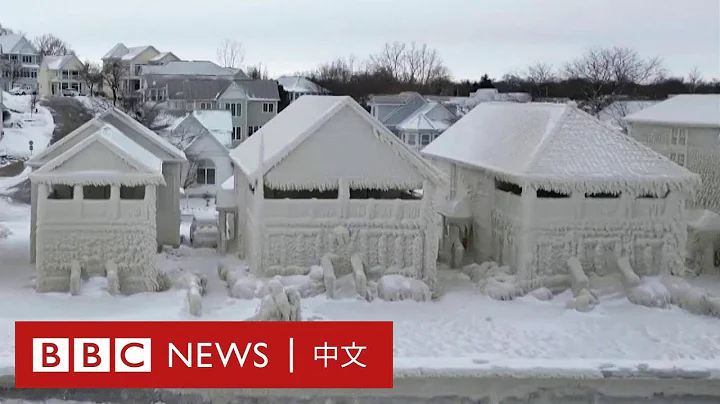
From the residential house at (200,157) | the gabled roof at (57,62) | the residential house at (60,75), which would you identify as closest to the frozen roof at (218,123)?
the residential house at (200,157)

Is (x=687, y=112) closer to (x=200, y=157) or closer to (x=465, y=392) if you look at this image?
(x=465, y=392)

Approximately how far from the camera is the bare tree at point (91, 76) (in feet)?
248

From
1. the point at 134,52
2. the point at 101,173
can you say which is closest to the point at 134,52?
the point at 134,52

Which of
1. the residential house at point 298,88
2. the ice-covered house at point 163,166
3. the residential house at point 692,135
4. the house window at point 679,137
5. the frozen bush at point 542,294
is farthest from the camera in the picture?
the residential house at point 298,88

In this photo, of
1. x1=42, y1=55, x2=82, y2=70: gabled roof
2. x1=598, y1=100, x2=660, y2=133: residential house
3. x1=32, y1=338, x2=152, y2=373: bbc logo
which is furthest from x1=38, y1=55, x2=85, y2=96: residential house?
x1=32, y1=338, x2=152, y2=373: bbc logo

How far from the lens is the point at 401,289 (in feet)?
65.1

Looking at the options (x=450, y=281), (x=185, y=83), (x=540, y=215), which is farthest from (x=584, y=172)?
(x=185, y=83)

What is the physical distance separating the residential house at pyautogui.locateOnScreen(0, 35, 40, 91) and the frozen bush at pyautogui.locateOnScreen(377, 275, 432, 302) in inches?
3183

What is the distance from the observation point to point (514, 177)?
68.4 ft

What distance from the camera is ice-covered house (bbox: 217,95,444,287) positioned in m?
20.5

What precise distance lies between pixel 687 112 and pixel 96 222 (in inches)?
746

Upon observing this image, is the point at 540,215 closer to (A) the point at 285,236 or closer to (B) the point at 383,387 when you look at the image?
(A) the point at 285,236

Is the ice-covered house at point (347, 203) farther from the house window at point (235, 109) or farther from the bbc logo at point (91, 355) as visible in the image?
the house window at point (235, 109)

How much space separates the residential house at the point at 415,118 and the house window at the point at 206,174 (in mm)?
11895
